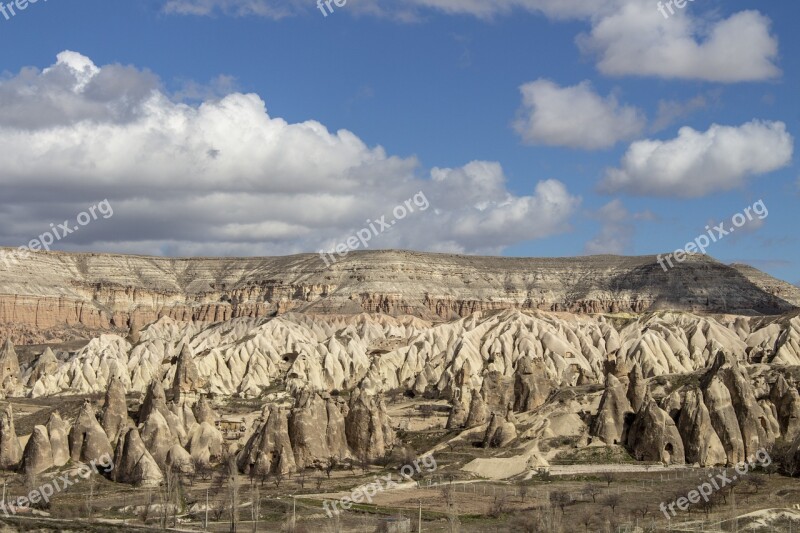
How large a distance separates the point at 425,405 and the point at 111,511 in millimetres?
56362

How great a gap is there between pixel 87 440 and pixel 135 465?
23.2ft

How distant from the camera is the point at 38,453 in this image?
259ft

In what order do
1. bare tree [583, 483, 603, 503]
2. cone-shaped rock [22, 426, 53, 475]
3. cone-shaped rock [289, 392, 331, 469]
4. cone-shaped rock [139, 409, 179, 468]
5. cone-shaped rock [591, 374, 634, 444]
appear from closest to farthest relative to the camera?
bare tree [583, 483, 603, 503], cone-shaped rock [22, 426, 53, 475], cone-shaped rock [139, 409, 179, 468], cone-shaped rock [289, 392, 331, 469], cone-shaped rock [591, 374, 634, 444]

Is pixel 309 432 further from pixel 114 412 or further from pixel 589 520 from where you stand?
pixel 589 520

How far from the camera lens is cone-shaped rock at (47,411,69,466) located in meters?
80.2

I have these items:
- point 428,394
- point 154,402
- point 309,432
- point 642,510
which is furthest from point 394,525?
point 428,394

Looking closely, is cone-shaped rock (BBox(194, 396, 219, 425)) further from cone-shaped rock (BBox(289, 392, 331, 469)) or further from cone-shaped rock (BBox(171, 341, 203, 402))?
cone-shaped rock (BBox(171, 341, 203, 402))

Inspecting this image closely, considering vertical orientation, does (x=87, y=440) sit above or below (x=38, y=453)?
above

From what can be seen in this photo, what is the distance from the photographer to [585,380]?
12512cm

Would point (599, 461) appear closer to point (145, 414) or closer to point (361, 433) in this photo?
point (361, 433)

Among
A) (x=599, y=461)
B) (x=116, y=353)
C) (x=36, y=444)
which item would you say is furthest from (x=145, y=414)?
(x=116, y=353)

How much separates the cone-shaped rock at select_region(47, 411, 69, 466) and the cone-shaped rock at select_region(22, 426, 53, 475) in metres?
0.40

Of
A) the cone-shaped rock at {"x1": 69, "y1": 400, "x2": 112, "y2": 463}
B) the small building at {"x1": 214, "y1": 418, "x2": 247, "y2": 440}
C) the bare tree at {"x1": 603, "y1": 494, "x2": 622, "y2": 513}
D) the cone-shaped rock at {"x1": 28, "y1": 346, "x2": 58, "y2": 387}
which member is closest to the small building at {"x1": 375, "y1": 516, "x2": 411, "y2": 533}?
the bare tree at {"x1": 603, "y1": 494, "x2": 622, "y2": 513}

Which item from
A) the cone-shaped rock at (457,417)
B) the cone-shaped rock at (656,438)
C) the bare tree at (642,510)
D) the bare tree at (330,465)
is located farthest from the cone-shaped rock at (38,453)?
the bare tree at (642,510)
